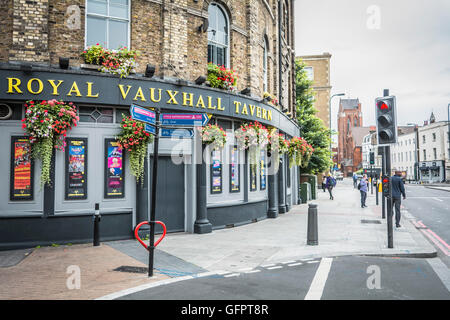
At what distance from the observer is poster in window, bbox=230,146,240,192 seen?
12.0 metres

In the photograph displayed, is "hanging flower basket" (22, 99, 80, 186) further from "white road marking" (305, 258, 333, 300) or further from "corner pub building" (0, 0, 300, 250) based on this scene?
"white road marking" (305, 258, 333, 300)

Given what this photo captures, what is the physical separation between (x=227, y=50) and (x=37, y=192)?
743 cm

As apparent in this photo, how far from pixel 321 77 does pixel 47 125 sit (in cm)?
4495

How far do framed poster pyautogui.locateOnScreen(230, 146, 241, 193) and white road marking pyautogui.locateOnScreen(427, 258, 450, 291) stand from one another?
615cm

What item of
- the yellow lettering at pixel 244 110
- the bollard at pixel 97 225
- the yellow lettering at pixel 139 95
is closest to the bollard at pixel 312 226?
the yellow lettering at pixel 244 110

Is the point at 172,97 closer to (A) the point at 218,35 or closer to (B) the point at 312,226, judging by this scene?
(A) the point at 218,35

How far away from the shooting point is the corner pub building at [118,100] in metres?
8.59

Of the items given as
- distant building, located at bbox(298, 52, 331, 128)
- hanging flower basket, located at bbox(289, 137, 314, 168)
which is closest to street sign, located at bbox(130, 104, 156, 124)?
hanging flower basket, located at bbox(289, 137, 314, 168)

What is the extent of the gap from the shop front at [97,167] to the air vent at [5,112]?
0.02 m

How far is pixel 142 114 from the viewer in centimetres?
612

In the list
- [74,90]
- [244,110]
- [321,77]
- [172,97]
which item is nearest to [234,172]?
[244,110]

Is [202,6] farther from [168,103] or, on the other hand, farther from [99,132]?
[99,132]

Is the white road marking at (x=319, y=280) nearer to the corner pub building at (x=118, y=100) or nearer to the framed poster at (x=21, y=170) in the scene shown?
the corner pub building at (x=118, y=100)
